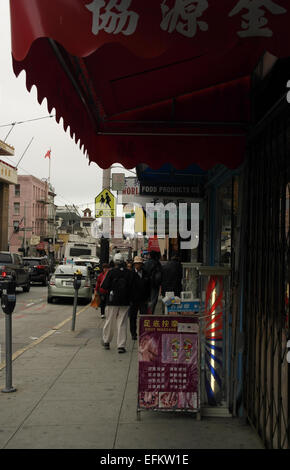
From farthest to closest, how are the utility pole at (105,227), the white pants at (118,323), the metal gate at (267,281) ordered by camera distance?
the utility pole at (105,227) < the white pants at (118,323) < the metal gate at (267,281)

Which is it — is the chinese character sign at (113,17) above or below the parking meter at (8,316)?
above

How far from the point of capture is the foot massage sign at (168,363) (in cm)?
561

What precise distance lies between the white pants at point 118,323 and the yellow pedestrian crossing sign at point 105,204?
19.3 ft

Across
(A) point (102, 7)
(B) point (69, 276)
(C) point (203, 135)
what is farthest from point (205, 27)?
(B) point (69, 276)

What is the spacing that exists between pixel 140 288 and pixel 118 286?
1.04 meters

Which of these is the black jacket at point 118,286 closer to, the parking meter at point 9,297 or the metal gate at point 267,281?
the parking meter at point 9,297

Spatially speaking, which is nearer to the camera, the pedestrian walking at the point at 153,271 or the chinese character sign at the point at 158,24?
the chinese character sign at the point at 158,24

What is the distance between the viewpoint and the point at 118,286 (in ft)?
31.7

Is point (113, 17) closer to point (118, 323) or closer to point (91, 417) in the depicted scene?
point (91, 417)

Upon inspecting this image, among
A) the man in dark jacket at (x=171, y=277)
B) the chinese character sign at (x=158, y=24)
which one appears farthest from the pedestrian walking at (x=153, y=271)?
the chinese character sign at (x=158, y=24)

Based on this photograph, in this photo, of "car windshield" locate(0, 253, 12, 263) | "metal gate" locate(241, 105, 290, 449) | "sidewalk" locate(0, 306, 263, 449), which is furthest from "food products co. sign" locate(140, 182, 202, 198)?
"car windshield" locate(0, 253, 12, 263)

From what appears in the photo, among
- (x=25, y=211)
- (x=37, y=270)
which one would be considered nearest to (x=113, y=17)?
(x=37, y=270)
